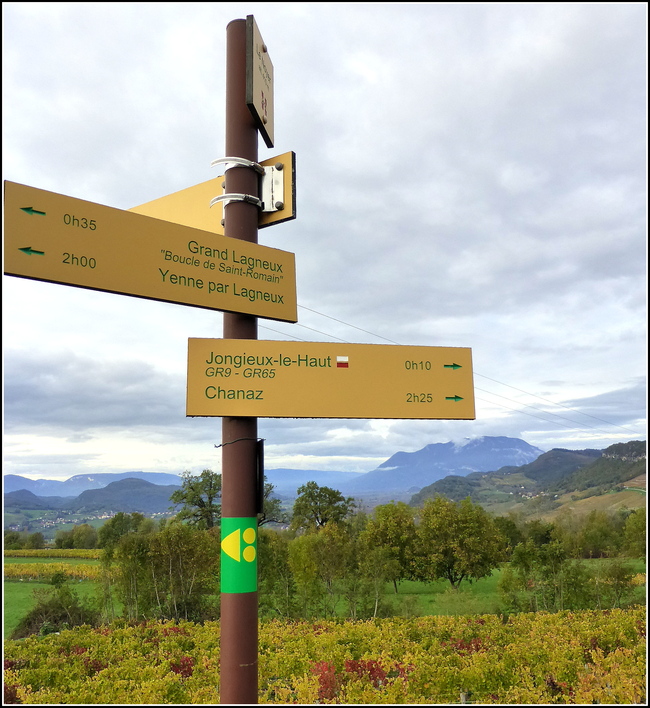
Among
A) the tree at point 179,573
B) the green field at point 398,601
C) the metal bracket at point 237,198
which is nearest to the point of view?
the metal bracket at point 237,198

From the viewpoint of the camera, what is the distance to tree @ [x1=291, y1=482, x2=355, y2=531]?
34.4 metres

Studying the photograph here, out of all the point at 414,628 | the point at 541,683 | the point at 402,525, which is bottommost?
the point at 402,525

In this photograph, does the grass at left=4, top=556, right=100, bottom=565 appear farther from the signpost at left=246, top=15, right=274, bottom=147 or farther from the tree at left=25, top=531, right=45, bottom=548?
the signpost at left=246, top=15, right=274, bottom=147

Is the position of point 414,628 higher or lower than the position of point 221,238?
lower

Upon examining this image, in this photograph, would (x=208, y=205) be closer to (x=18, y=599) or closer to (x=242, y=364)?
(x=242, y=364)

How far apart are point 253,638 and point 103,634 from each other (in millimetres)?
6340

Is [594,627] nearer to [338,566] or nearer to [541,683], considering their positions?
[541,683]

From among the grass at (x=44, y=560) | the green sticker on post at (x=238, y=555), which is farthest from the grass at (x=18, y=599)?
the green sticker on post at (x=238, y=555)

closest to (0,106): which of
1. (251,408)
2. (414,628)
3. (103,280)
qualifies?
(103,280)

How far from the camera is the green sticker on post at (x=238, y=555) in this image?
3701 mm

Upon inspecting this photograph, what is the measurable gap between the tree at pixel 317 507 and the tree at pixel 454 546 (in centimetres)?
673

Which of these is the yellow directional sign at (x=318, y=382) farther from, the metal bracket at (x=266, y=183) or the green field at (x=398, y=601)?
the green field at (x=398, y=601)

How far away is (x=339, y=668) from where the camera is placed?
6.90m

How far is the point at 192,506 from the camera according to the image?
28.8m
